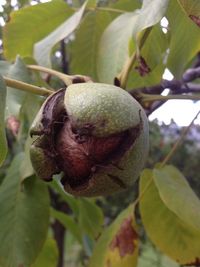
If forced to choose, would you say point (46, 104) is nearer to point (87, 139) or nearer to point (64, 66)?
point (87, 139)

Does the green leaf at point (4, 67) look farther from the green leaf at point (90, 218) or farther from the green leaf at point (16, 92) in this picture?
the green leaf at point (90, 218)

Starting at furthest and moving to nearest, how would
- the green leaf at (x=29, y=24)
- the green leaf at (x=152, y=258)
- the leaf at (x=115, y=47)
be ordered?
1. the green leaf at (x=152, y=258)
2. the green leaf at (x=29, y=24)
3. the leaf at (x=115, y=47)

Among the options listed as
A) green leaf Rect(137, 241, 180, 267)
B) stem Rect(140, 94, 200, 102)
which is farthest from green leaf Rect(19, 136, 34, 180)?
green leaf Rect(137, 241, 180, 267)

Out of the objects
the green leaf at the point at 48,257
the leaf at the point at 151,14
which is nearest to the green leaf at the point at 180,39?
the leaf at the point at 151,14

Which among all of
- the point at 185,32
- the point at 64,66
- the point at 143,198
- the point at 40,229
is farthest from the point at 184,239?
the point at 64,66

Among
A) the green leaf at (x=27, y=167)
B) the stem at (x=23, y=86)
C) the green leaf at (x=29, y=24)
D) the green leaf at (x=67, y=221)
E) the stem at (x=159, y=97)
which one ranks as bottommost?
the green leaf at (x=67, y=221)

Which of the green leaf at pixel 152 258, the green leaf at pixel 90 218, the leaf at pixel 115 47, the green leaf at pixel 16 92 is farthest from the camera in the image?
the green leaf at pixel 152 258

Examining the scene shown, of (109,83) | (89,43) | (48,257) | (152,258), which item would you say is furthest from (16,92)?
(152,258)
